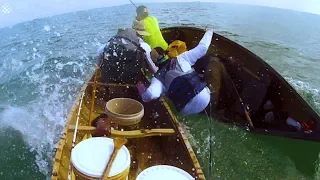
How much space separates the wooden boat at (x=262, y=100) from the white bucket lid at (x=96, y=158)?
11.8 feet

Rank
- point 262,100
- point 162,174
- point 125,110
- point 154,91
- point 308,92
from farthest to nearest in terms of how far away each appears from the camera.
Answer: point 308,92 → point 262,100 → point 154,91 → point 125,110 → point 162,174

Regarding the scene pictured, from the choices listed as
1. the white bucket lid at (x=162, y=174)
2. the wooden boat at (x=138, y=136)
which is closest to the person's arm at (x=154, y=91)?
the wooden boat at (x=138, y=136)

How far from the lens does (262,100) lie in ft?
20.1

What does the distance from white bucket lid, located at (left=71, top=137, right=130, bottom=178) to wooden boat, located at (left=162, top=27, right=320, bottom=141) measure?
3605 mm

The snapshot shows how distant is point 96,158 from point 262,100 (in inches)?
180

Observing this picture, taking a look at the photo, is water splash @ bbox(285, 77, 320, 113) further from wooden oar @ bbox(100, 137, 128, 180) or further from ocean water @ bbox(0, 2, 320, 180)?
wooden oar @ bbox(100, 137, 128, 180)

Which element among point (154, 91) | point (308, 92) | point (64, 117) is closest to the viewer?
point (154, 91)

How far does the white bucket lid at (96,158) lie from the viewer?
7.94 ft

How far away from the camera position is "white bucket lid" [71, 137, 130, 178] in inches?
95.2

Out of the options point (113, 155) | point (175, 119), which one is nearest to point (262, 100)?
point (175, 119)

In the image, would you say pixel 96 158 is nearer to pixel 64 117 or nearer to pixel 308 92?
pixel 64 117

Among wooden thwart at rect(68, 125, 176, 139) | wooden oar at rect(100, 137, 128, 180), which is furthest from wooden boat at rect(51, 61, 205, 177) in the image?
wooden oar at rect(100, 137, 128, 180)

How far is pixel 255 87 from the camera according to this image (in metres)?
6.25

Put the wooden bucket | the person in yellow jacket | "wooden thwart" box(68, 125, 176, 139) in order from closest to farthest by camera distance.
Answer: "wooden thwart" box(68, 125, 176, 139) → the wooden bucket → the person in yellow jacket
